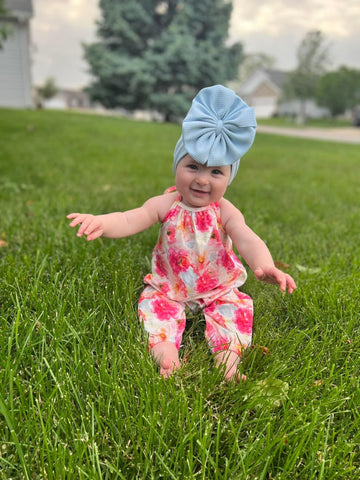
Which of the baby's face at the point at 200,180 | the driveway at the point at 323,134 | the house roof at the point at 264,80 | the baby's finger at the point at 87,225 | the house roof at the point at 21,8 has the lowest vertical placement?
the baby's finger at the point at 87,225

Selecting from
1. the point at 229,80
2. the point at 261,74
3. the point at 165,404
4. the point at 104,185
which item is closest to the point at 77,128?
the point at 104,185

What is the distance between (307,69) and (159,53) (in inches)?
769

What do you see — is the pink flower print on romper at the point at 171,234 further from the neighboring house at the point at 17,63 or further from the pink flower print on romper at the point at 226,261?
the neighboring house at the point at 17,63

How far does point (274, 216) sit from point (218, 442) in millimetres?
2835

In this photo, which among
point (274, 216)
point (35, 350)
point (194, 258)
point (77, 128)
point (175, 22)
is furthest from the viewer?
point (175, 22)

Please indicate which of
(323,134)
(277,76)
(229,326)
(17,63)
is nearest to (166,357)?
(229,326)

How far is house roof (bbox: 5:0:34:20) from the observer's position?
58.8ft

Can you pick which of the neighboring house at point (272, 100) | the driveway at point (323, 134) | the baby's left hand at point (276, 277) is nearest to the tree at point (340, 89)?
the neighboring house at point (272, 100)

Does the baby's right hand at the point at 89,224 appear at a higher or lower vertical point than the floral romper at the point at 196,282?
higher

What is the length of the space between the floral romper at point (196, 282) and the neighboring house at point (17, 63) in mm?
19900

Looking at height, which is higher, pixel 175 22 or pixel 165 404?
pixel 175 22

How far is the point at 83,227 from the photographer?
5.14 ft

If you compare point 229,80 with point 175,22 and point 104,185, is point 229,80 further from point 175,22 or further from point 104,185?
point 104,185

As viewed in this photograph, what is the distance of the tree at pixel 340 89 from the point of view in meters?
36.3
